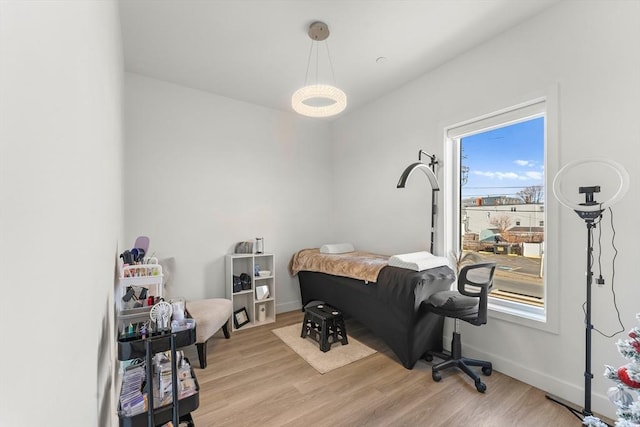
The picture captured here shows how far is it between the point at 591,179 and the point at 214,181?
3.58 metres

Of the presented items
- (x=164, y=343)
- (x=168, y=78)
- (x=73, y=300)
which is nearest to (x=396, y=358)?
(x=164, y=343)

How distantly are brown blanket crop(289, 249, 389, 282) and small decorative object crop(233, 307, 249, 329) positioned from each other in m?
0.86

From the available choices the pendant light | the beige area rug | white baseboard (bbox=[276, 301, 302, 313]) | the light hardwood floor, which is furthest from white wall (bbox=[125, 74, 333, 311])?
the pendant light

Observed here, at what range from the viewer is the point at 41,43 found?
464mm

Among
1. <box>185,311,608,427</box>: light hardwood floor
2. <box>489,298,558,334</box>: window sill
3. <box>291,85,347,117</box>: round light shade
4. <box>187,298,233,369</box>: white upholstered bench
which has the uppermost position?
<box>291,85,347,117</box>: round light shade

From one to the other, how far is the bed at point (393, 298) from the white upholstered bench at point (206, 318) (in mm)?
1208

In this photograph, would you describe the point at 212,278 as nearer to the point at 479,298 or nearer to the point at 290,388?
the point at 290,388

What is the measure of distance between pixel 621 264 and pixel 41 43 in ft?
9.32

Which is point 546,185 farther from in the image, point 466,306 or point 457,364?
point 457,364

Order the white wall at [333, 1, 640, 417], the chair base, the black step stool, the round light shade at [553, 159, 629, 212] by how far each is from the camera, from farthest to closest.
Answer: the black step stool
the chair base
the white wall at [333, 1, 640, 417]
the round light shade at [553, 159, 629, 212]

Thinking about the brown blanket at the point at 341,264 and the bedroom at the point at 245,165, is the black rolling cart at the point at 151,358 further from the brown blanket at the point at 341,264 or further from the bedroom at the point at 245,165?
the brown blanket at the point at 341,264

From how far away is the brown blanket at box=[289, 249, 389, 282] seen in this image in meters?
2.77

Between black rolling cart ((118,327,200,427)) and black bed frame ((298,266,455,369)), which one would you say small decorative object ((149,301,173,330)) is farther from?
black bed frame ((298,266,455,369))

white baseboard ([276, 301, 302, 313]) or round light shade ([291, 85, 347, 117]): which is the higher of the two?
round light shade ([291, 85, 347, 117])
